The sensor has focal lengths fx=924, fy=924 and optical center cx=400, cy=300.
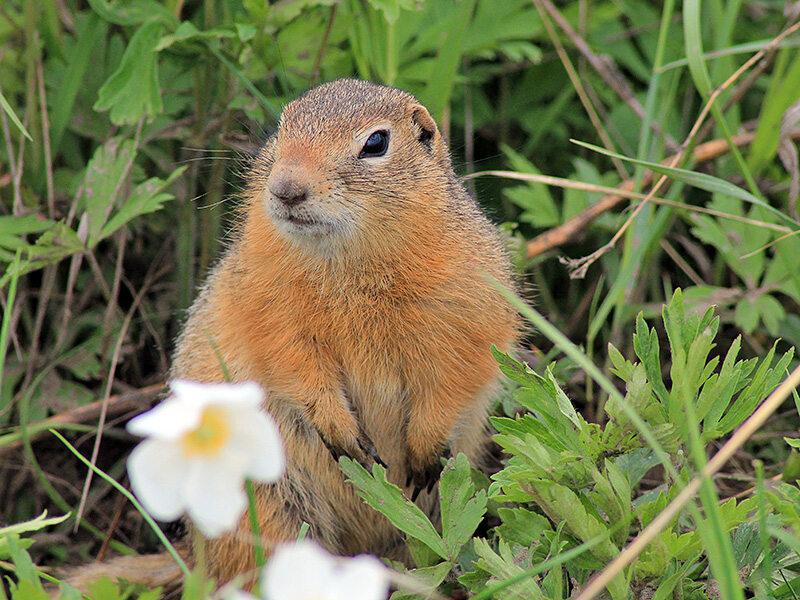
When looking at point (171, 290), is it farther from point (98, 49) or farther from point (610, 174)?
point (610, 174)

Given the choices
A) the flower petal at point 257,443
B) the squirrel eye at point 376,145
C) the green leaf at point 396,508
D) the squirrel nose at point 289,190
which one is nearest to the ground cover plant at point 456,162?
the green leaf at point 396,508

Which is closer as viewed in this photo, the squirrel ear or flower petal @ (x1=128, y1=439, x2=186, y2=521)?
flower petal @ (x1=128, y1=439, x2=186, y2=521)

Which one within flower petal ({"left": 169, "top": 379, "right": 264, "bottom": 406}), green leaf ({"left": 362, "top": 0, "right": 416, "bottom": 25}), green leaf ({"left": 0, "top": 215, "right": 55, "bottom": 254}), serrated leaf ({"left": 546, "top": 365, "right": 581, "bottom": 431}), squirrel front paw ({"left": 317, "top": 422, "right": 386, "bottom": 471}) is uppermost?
green leaf ({"left": 362, "top": 0, "right": 416, "bottom": 25})

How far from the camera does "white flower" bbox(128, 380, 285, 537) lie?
1553mm

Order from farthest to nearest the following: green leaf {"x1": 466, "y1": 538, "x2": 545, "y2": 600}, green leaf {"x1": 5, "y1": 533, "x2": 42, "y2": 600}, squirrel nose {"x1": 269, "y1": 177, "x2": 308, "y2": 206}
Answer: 1. squirrel nose {"x1": 269, "y1": 177, "x2": 308, "y2": 206}
2. green leaf {"x1": 466, "y1": 538, "x2": 545, "y2": 600}
3. green leaf {"x1": 5, "y1": 533, "x2": 42, "y2": 600}

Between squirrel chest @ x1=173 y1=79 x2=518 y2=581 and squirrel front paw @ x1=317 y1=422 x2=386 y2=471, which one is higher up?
squirrel chest @ x1=173 y1=79 x2=518 y2=581

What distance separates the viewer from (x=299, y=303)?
3.30m

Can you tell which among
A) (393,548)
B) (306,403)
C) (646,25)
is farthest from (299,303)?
(646,25)

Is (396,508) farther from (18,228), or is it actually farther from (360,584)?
(18,228)

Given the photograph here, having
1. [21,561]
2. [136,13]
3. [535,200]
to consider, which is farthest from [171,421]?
[535,200]

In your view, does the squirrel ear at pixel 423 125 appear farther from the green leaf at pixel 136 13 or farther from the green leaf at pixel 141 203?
the green leaf at pixel 136 13

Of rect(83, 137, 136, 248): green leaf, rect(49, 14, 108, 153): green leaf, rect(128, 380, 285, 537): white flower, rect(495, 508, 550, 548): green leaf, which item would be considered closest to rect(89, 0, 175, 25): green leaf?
rect(49, 14, 108, 153): green leaf

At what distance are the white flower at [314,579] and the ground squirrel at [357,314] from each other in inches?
64.0

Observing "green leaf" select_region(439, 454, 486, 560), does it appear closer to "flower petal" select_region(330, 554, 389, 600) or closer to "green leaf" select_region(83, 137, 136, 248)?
"flower petal" select_region(330, 554, 389, 600)
